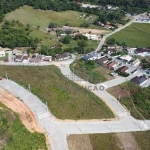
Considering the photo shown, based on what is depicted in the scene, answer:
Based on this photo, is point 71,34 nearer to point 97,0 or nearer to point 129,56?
point 129,56

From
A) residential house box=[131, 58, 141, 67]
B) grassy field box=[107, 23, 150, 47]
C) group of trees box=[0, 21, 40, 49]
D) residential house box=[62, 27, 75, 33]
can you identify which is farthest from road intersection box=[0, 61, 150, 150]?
residential house box=[62, 27, 75, 33]

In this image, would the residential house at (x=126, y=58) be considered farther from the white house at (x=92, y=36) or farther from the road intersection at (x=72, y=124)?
the road intersection at (x=72, y=124)

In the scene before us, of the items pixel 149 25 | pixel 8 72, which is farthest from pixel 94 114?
pixel 149 25

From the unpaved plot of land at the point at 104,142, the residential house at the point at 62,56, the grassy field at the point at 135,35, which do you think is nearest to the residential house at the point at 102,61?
the residential house at the point at 62,56

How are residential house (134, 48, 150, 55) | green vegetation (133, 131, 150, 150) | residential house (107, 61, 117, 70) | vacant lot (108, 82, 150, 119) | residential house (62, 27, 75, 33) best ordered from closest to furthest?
green vegetation (133, 131, 150, 150) → vacant lot (108, 82, 150, 119) → residential house (107, 61, 117, 70) → residential house (134, 48, 150, 55) → residential house (62, 27, 75, 33)

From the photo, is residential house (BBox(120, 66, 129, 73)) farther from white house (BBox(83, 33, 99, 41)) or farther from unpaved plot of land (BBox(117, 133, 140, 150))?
unpaved plot of land (BBox(117, 133, 140, 150))

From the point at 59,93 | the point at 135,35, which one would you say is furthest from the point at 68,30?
the point at 59,93
